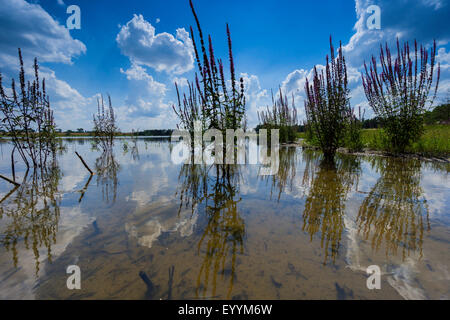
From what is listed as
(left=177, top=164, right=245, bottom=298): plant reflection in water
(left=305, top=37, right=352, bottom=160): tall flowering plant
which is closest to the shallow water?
(left=177, top=164, right=245, bottom=298): plant reflection in water

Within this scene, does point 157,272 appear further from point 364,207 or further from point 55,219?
point 364,207

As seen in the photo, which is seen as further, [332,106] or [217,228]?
[332,106]

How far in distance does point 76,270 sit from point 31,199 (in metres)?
3.22

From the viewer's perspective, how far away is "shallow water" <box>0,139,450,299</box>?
1.54 m

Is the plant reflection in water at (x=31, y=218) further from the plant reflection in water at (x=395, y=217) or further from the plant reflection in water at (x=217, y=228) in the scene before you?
the plant reflection in water at (x=395, y=217)

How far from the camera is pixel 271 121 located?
17.0 meters

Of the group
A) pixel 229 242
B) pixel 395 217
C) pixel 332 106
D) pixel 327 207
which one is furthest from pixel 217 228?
pixel 332 106

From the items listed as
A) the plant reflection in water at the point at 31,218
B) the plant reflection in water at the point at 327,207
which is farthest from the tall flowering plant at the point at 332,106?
the plant reflection in water at the point at 31,218

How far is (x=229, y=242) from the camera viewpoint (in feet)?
7.07

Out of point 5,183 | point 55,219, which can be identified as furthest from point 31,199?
point 5,183

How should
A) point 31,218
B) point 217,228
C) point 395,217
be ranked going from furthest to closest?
point 31,218 → point 395,217 → point 217,228

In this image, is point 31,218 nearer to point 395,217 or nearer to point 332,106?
point 395,217

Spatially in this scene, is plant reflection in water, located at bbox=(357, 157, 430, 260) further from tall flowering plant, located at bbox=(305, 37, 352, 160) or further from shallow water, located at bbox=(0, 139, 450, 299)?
tall flowering plant, located at bbox=(305, 37, 352, 160)

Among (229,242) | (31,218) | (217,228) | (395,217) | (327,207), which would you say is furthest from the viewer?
(327,207)
